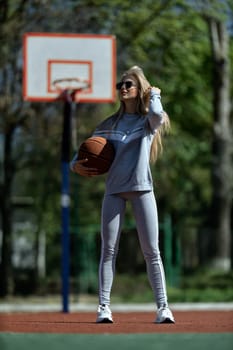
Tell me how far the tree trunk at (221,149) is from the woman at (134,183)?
70.4 ft

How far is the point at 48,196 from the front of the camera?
29.2 m

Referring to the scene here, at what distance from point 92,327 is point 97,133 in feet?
5.44

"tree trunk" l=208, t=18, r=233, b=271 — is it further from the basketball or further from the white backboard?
the basketball

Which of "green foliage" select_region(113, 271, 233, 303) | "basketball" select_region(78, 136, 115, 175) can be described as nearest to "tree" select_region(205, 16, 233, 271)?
"green foliage" select_region(113, 271, 233, 303)

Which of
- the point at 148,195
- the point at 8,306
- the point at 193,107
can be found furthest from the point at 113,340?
the point at 193,107

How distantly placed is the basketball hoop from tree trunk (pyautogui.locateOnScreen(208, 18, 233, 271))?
13288mm

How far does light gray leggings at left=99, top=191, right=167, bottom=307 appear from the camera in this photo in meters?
8.66

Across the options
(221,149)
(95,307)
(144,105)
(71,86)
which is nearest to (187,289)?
(95,307)

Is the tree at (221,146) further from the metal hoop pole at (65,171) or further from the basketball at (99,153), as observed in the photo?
the basketball at (99,153)

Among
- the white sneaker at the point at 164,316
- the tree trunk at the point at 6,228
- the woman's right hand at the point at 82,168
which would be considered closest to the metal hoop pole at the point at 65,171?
the woman's right hand at the point at 82,168

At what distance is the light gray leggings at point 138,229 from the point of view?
8.66m

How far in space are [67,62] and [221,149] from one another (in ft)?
45.6

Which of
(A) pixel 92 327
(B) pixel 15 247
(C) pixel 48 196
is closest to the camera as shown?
(A) pixel 92 327

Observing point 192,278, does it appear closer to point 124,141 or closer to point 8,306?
point 8,306
